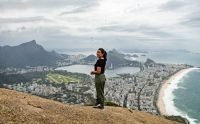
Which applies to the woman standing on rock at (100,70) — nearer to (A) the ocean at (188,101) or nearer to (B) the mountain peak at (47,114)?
(B) the mountain peak at (47,114)

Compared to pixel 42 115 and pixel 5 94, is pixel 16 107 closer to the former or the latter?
pixel 42 115

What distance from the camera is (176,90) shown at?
176m

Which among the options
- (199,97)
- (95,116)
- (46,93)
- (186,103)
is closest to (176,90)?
(199,97)

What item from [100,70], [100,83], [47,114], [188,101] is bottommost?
[188,101]

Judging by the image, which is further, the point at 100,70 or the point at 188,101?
the point at 188,101

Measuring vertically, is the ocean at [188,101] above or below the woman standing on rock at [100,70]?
below

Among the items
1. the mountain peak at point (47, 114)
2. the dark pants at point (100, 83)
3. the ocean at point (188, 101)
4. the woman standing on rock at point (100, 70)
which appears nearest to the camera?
the mountain peak at point (47, 114)

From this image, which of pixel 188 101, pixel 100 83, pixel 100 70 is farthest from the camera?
pixel 188 101

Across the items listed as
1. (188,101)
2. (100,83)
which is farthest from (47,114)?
(188,101)

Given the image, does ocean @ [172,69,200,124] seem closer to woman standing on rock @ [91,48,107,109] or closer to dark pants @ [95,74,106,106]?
dark pants @ [95,74,106,106]

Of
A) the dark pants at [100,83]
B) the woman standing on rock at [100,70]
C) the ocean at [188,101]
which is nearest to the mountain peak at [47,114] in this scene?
the dark pants at [100,83]

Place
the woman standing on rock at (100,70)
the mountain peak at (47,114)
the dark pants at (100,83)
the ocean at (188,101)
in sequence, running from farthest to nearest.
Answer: the ocean at (188,101)
the dark pants at (100,83)
the woman standing on rock at (100,70)
the mountain peak at (47,114)

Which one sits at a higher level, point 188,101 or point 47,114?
point 47,114

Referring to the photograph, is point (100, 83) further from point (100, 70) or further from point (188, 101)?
point (188, 101)
